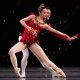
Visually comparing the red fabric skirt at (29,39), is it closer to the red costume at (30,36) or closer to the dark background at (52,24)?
the red costume at (30,36)

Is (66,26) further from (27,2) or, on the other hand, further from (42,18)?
(42,18)

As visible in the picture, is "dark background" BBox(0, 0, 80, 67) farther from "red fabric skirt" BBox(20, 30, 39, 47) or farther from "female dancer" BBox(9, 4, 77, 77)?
"female dancer" BBox(9, 4, 77, 77)

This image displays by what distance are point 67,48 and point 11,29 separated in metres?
1.88

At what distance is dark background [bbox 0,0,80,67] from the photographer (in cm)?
1532

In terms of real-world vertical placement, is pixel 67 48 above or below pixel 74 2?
below

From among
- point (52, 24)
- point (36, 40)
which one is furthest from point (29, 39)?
point (52, 24)

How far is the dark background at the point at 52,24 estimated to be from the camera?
15.3 m

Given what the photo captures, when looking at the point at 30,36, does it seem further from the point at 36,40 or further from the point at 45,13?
the point at 45,13

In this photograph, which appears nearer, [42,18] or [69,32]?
[42,18]

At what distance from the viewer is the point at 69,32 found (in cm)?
1547

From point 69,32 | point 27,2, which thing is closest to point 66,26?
point 69,32

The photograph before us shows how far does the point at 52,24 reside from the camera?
15336 millimetres

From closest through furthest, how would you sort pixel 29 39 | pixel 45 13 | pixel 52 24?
pixel 45 13 < pixel 29 39 < pixel 52 24

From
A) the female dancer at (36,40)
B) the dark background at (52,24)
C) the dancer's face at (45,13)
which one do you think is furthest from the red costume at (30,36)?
the dark background at (52,24)
